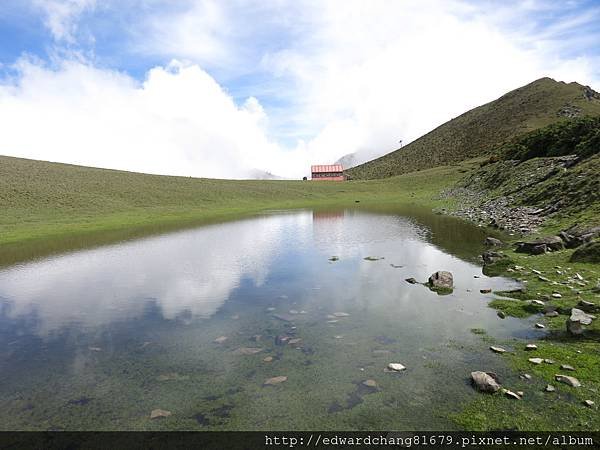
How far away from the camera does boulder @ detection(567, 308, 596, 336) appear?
11.8 metres

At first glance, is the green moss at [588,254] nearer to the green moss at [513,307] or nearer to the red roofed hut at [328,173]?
the green moss at [513,307]

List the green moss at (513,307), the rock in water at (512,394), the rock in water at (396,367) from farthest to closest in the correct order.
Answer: the green moss at (513,307) < the rock in water at (396,367) < the rock in water at (512,394)

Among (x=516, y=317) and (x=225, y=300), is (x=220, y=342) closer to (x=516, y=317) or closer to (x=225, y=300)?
(x=225, y=300)

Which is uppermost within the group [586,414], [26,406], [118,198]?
[118,198]

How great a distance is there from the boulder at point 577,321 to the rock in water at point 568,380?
3046 millimetres

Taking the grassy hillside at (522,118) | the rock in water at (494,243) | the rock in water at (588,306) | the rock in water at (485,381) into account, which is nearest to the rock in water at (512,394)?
the rock in water at (485,381)

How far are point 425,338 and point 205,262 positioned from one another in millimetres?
18826

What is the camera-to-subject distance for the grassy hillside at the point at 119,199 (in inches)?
1941

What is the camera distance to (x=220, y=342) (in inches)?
528

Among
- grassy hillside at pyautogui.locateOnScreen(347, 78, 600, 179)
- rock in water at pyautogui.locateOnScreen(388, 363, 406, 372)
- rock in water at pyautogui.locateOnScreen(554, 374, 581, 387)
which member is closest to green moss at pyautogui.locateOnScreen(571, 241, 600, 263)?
rock in water at pyautogui.locateOnScreen(554, 374, 581, 387)

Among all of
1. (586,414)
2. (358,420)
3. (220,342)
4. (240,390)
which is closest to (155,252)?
(220,342)

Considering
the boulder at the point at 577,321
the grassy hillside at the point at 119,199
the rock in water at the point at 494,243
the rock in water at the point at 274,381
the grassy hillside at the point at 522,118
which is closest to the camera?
the rock in water at the point at 274,381

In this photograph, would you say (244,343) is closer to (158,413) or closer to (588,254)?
(158,413)

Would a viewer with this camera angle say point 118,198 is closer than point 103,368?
No
